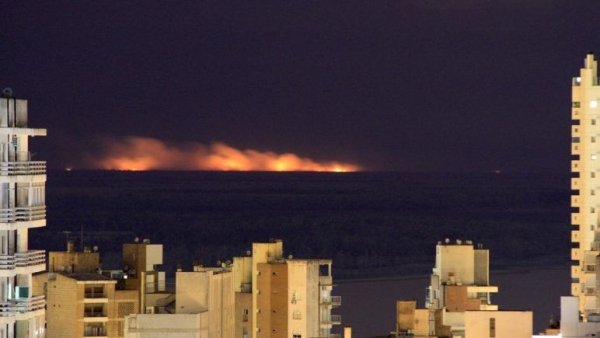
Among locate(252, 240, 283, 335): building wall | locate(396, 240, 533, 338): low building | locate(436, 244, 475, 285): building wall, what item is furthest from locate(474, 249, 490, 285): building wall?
locate(252, 240, 283, 335): building wall

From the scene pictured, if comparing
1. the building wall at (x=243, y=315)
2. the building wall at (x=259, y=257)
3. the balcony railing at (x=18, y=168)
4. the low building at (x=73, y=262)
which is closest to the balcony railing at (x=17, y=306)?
the balcony railing at (x=18, y=168)

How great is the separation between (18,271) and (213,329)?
325 inches

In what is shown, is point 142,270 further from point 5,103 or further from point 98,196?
point 98,196

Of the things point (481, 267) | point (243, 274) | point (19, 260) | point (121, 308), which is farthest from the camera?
point (481, 267)

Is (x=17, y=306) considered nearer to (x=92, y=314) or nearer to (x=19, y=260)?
(x=19, y=260)

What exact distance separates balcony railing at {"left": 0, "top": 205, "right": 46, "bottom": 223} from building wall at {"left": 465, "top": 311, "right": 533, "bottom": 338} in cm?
1023

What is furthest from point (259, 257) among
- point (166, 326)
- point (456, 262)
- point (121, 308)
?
point (166, 326)

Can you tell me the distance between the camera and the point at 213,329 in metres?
46.6

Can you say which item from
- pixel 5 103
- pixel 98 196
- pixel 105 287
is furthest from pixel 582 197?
pixel 98 196

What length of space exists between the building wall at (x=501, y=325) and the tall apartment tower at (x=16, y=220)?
10.2 meters

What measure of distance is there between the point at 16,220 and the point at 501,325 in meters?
10.9

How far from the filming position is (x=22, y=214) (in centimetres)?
3897

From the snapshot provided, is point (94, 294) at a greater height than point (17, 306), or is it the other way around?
point (94, 294)

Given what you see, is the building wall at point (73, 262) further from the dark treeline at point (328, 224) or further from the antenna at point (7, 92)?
the dark treeline at point (328, 224)
